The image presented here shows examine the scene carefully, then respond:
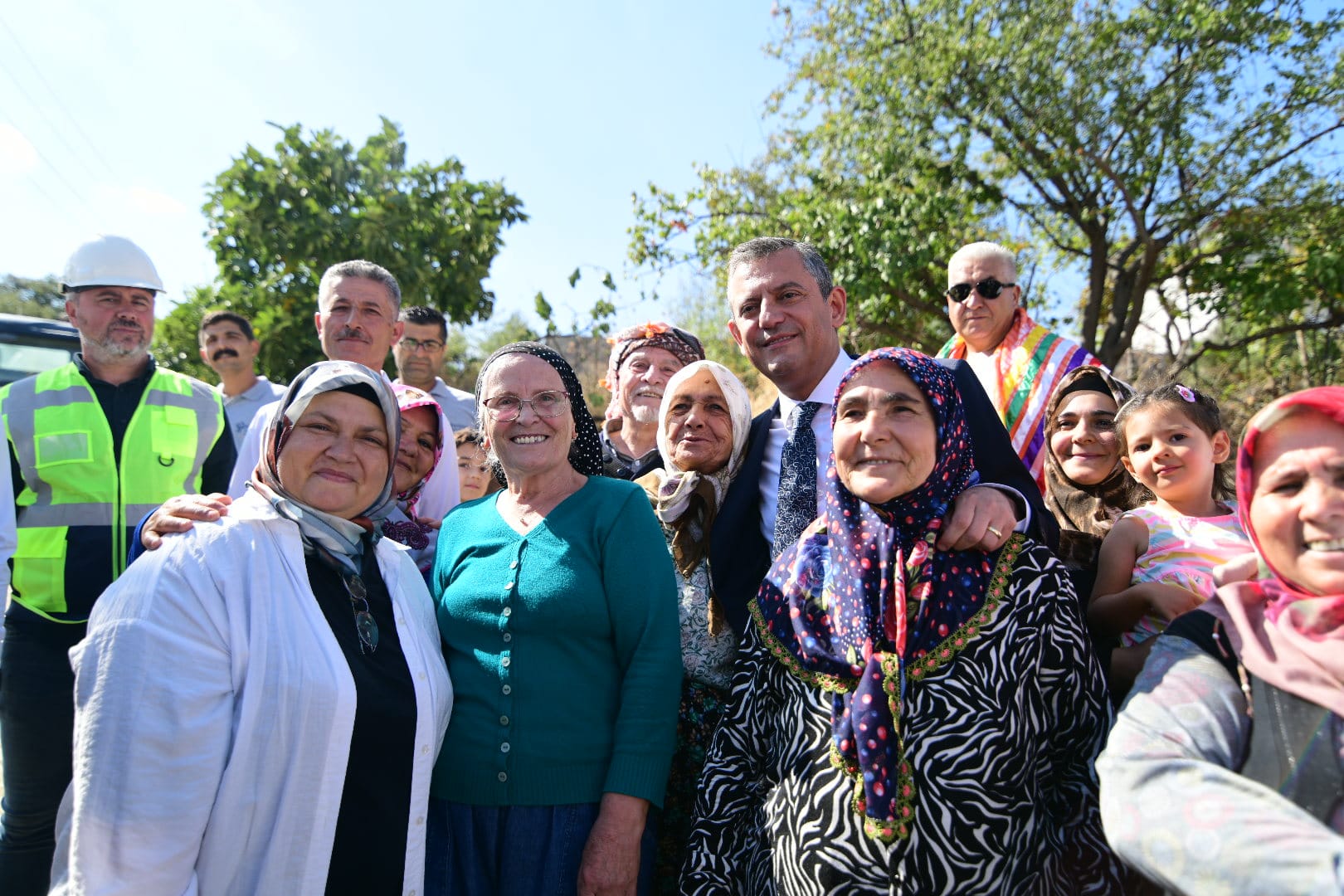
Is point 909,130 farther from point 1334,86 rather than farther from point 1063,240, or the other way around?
point 1334,86

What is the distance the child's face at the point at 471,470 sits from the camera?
3875mm

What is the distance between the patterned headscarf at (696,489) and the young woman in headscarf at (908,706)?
58 centimetres

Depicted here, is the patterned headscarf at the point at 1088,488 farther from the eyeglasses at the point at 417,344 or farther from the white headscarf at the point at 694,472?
the eyeglasses at the point at 417,344

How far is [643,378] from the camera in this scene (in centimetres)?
354

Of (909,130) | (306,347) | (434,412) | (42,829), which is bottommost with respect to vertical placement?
(42,829)

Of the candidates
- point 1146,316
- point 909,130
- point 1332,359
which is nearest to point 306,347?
point 909,130

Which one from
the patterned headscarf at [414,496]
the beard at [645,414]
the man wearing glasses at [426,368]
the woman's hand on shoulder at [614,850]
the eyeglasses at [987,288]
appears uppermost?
the eyeglasses at [987,288]

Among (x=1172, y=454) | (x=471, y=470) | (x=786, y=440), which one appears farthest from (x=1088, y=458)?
(x=471, y=470)

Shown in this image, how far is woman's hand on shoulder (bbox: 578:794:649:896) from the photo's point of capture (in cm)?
204

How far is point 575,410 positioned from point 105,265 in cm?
247

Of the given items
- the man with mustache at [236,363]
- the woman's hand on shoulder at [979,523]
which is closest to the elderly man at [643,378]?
the woman's hand on shoulder at [979,523]

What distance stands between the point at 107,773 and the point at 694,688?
1495mm

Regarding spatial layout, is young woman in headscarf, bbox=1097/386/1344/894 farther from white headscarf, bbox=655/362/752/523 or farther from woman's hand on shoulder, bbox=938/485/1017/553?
white headscarf, bbox=655/362/752/523

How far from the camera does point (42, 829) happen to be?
298cm
